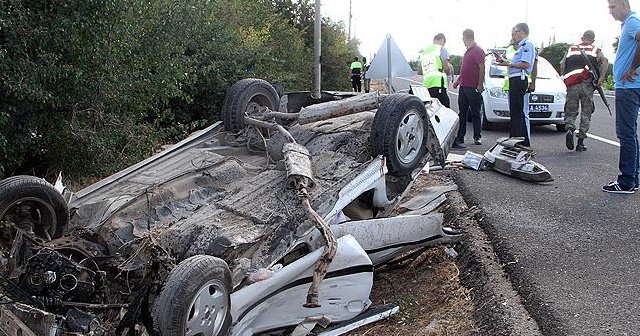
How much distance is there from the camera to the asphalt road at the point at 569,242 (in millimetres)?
3566

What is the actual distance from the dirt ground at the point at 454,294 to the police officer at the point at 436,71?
4.13 metres

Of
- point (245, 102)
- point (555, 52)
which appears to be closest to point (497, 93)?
point (245, 102)

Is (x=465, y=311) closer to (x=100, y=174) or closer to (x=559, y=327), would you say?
(x=559, y=327)

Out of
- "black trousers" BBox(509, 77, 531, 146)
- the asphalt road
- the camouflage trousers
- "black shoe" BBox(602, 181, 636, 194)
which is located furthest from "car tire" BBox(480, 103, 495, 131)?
"black shoe" BBox(602, 181, 636, 194)

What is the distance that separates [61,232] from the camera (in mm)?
3896

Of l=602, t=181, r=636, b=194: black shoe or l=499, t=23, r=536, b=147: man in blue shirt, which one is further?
l=499, t=23, r=536, b=147: man in blue shirt

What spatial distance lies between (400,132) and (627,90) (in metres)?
2.76

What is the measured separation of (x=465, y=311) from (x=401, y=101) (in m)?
1.65

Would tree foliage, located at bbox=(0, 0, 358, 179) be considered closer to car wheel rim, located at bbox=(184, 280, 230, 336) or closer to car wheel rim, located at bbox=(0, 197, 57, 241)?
car wheel rim, located at bbox=(0, 197, 57, 241)

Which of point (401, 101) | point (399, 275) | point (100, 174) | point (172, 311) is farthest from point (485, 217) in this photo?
point (100, 174)

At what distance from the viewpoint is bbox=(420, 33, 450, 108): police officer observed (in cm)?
946

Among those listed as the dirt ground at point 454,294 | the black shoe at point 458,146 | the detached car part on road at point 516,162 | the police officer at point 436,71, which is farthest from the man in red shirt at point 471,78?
the dirt ground at point 454,294

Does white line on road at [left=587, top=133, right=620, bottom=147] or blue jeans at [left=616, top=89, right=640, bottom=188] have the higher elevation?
blue jeans at [left=616, top=89, right=640, bottom=188]

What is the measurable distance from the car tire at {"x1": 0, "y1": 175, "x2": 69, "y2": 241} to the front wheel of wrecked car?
1.14 m
